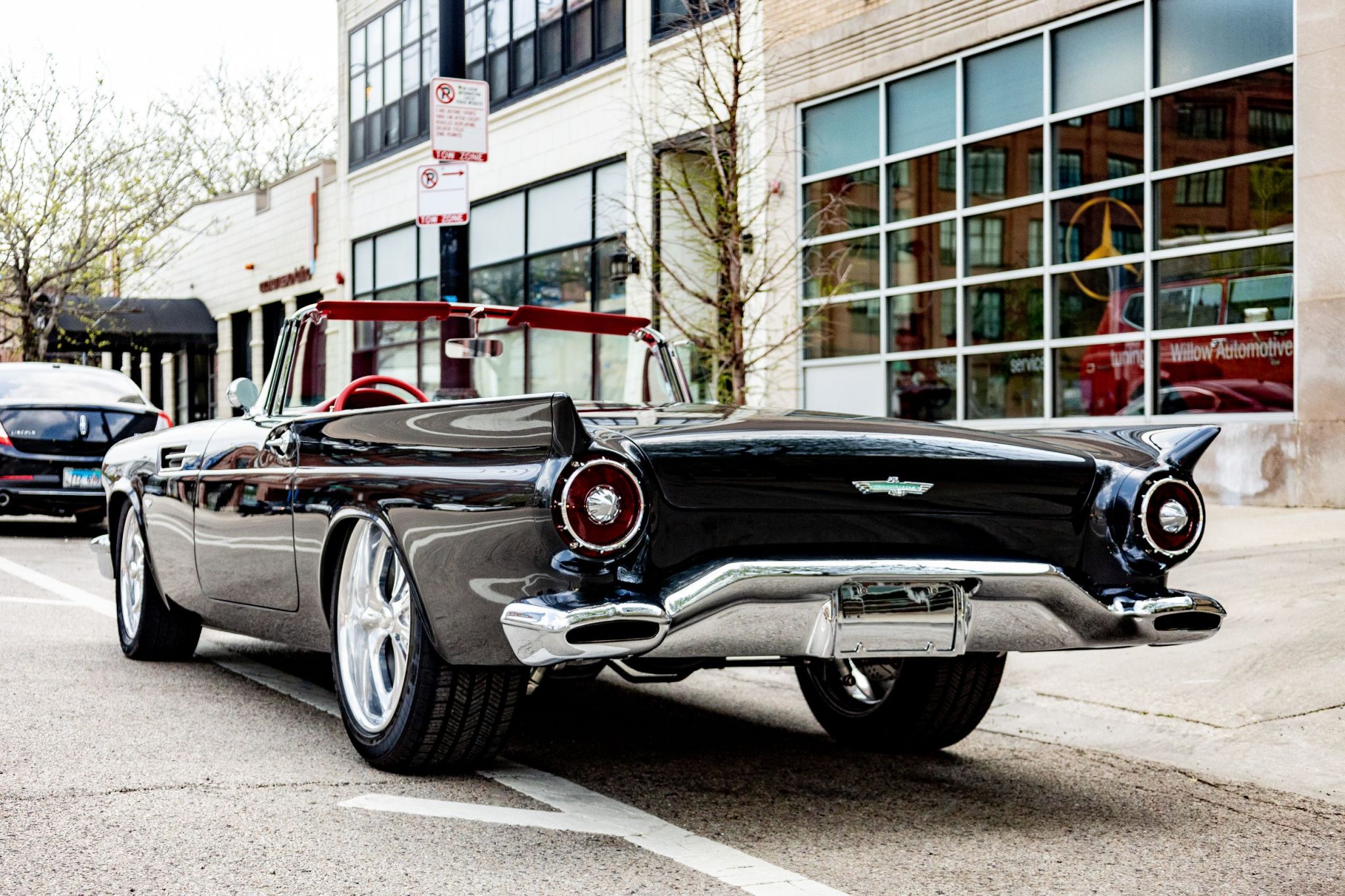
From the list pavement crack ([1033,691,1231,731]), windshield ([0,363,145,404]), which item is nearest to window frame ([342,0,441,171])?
windshield ([0,363,145,404])

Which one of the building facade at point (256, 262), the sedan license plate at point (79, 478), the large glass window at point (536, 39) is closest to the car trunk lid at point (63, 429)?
the sedan license plate at point (79, 478)

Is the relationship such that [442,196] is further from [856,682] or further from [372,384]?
[856,682]

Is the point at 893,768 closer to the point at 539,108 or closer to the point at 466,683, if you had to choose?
the point at 466,683

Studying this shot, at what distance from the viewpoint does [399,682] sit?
14.1ft

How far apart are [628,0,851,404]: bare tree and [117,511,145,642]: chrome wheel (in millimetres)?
5589

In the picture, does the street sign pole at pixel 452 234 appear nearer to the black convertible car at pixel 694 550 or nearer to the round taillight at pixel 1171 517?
the black convertible car at pixel 694 550

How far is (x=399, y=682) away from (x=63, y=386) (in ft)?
33.7

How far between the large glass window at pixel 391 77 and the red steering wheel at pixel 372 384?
21.0 m

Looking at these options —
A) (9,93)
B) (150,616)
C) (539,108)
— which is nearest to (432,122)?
(150,616)

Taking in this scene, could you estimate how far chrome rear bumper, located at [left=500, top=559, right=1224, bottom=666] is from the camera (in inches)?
141

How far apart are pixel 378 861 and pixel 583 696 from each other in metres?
2.50

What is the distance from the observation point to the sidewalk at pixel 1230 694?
5.06 meters

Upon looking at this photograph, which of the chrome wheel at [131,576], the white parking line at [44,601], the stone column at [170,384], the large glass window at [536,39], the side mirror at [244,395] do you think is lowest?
the white parking line at [44,601]

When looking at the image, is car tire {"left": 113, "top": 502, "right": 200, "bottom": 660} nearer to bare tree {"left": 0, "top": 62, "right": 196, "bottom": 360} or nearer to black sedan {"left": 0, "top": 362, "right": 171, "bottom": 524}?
black sedan {"left": 0, "top": 362, "right": 171, "bottom": 524}
